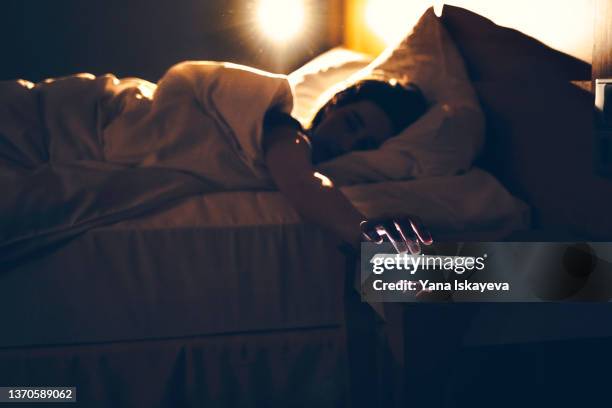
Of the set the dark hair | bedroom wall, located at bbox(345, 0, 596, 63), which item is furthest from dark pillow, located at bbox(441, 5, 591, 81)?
the dark hair

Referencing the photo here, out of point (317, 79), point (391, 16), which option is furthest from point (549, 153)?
point (391, 16)

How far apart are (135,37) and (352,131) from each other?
1628 millimetres

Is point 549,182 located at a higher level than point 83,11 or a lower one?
lower

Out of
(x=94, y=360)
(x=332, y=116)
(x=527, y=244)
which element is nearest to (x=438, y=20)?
(x=332, y=116)

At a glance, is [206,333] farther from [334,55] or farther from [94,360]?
[334,55]

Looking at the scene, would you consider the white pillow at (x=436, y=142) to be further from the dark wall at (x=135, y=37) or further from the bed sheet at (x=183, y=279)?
the dark wall at (x=135, y=37)

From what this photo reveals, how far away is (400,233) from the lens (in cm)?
81

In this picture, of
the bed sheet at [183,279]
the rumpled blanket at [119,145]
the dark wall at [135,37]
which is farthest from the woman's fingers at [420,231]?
the dark wall at [135,37]

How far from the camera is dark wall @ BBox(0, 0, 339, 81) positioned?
8.26 ft

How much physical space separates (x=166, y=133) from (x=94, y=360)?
0.46 metres

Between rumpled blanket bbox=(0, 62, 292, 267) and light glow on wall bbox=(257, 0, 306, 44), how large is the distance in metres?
1.50

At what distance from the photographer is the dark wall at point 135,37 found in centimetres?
252

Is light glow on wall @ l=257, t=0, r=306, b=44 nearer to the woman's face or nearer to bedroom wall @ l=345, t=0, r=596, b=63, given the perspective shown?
bedroom wall @ l=345, t=0, r=596, b=63

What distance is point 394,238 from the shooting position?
0.81m
